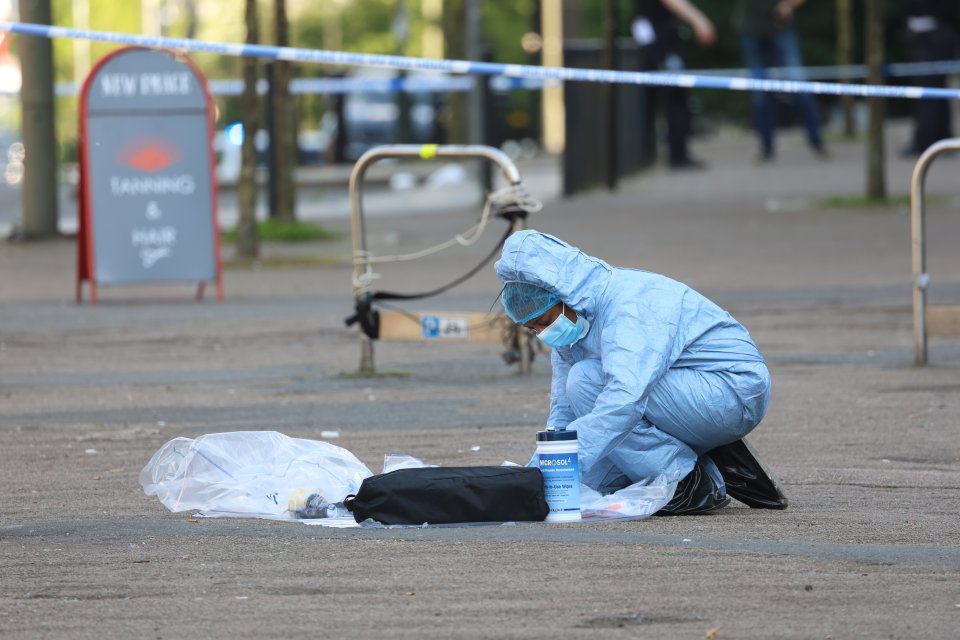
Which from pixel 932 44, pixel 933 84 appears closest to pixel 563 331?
pixel 933 84

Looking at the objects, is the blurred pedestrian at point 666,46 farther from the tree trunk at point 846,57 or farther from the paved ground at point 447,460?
the paved ground at point 447,460

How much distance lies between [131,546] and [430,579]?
104cm

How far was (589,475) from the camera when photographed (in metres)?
5.53

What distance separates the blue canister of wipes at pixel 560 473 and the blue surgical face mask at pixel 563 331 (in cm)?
32

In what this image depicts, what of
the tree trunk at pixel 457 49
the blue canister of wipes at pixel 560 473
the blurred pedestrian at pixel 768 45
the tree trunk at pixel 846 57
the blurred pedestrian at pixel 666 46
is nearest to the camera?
the blue canister of wipes at pixel 560 473

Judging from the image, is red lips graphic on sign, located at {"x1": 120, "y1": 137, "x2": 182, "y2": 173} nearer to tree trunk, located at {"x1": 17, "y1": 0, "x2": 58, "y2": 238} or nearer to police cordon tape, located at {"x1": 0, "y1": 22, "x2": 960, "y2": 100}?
police cordon tape, located at {"x1": 0, "y1": 22, "x2": 960, "y2": 100}

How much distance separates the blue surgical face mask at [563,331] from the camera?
534 cm

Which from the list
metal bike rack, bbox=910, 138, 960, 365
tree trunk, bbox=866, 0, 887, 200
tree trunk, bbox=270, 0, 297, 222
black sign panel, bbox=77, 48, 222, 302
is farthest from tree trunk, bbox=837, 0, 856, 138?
metal bike rack, bbox=910, 138, 960, 365

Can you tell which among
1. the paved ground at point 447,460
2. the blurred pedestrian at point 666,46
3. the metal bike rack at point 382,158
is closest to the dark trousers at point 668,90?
the blurred pedestrian at point 666,46

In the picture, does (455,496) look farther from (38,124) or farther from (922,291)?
(38,124)

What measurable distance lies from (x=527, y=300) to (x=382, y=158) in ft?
10.5

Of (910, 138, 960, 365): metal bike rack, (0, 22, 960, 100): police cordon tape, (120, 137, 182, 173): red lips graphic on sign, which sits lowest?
(910, 138, 960, 365): metal bike rack

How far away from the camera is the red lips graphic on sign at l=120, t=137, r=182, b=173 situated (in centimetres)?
1212

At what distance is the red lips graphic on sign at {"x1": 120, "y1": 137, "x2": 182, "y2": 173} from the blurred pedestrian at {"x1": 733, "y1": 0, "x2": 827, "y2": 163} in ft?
28.6
